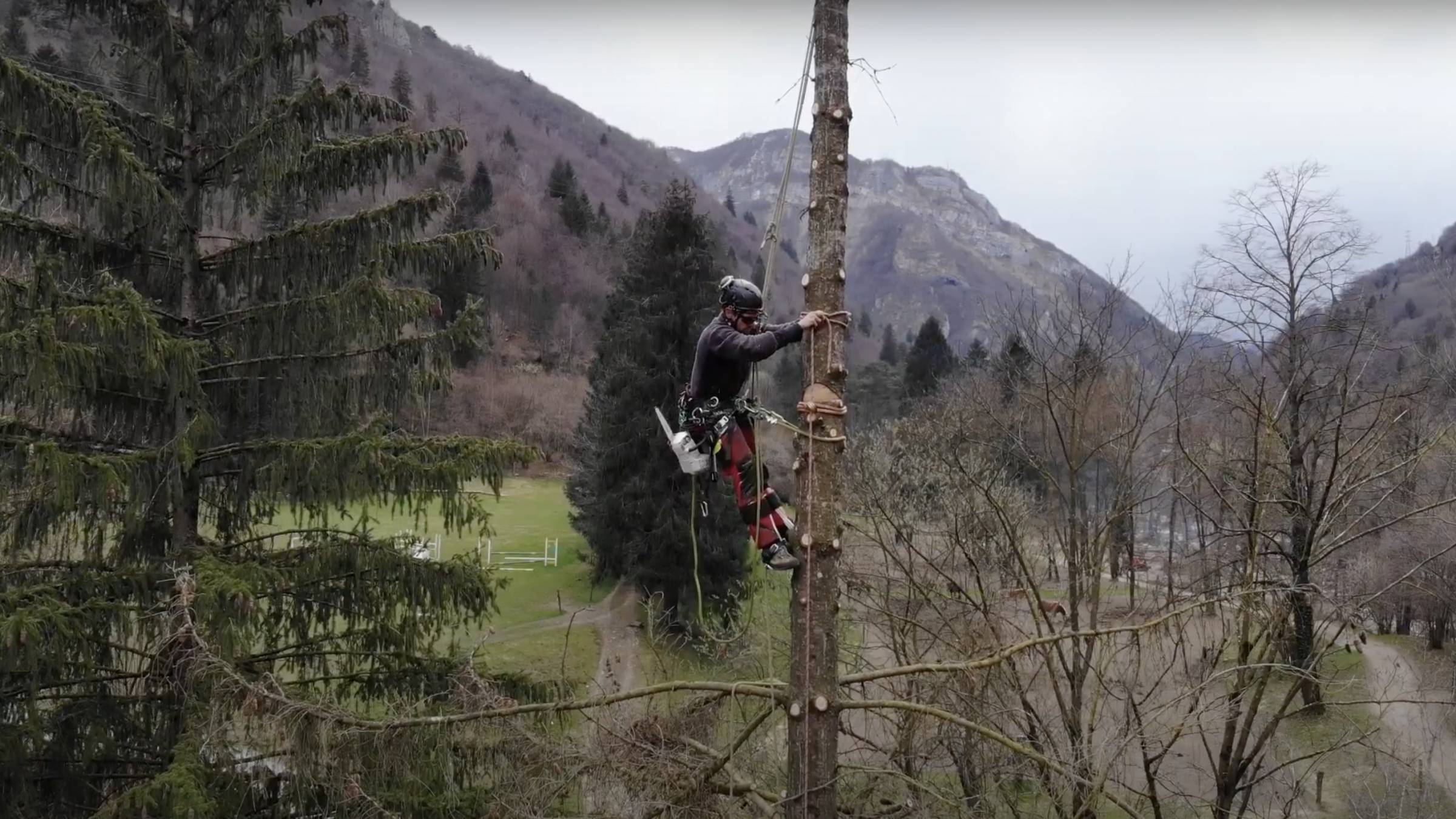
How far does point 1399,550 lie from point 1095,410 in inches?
272

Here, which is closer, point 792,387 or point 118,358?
point 118,358

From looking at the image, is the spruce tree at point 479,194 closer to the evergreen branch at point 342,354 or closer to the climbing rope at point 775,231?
the evergreen branch at point 342,354

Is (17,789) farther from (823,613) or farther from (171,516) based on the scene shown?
(823,613)

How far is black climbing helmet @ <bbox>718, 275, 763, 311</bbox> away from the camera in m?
4.02

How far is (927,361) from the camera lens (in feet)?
141

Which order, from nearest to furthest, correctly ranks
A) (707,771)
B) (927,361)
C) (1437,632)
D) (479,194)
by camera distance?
(707,771), (1437,632), (927,361), (479,194)

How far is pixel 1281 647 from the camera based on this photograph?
333 inches

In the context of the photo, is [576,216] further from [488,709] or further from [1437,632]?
[488,709]

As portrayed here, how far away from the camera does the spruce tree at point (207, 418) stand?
534 cm

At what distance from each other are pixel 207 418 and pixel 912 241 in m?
154

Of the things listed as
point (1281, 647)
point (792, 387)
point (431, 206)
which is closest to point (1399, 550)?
point (1281, 647)

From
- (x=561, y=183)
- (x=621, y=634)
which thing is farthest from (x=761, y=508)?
(x=561, y=183)

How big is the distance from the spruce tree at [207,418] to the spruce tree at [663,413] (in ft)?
34.5

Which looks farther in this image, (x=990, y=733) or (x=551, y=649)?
(x=551, y=649)
